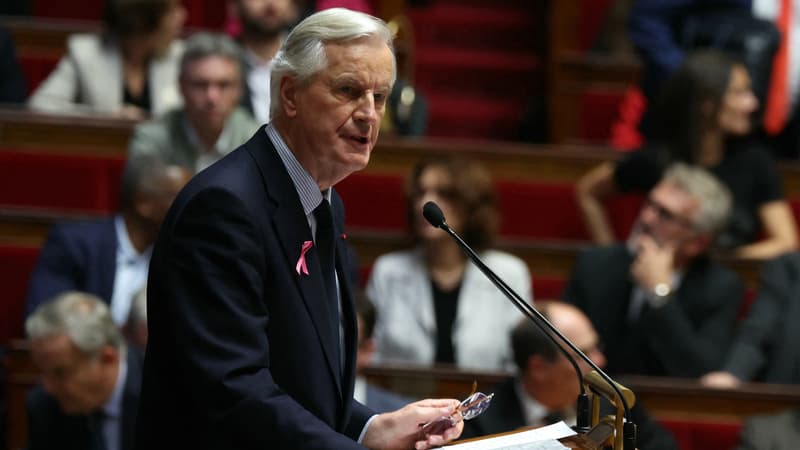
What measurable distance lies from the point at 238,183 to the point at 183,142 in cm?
150

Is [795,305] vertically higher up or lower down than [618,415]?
lower down

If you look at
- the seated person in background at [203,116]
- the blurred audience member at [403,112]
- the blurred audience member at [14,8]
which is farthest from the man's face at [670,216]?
the blurred audience member at [14,8]

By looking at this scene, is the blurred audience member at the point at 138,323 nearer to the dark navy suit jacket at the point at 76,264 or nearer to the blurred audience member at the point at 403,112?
the dark navy suit jacket at the point at 76,264

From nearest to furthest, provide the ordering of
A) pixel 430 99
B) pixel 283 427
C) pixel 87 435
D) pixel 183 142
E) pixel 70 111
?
pixel 283 427 → pixel 87 435 → pixel 183 142 → pixel 70 111 → pixel 430 99

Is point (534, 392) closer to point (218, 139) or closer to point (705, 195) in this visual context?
point (705, 195)

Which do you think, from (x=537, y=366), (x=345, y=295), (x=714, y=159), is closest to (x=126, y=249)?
(x=537, y=366)

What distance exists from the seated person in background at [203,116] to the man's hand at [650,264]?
69cm

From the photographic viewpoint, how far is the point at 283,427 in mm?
983

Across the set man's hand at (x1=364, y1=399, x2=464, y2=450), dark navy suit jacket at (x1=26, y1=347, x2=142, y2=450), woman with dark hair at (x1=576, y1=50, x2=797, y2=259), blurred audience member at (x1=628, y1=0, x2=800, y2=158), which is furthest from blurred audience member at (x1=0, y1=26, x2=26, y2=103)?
man's hand at (x1=364, y1=399, x2=464, y2=450)

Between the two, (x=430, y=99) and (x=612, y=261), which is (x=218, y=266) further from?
(x=430, y=99)

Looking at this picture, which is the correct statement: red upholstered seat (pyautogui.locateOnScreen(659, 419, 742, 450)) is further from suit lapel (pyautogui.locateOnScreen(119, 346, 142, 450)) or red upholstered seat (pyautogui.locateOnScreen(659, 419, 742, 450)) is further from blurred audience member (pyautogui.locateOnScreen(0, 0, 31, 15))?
blurred audience member (pyautogui.locateOnScreen(0, 0, 31, 15))

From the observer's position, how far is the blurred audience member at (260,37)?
2758mm

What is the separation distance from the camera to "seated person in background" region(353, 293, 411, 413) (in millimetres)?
2049

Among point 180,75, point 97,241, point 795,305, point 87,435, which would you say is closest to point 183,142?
point 180,75
